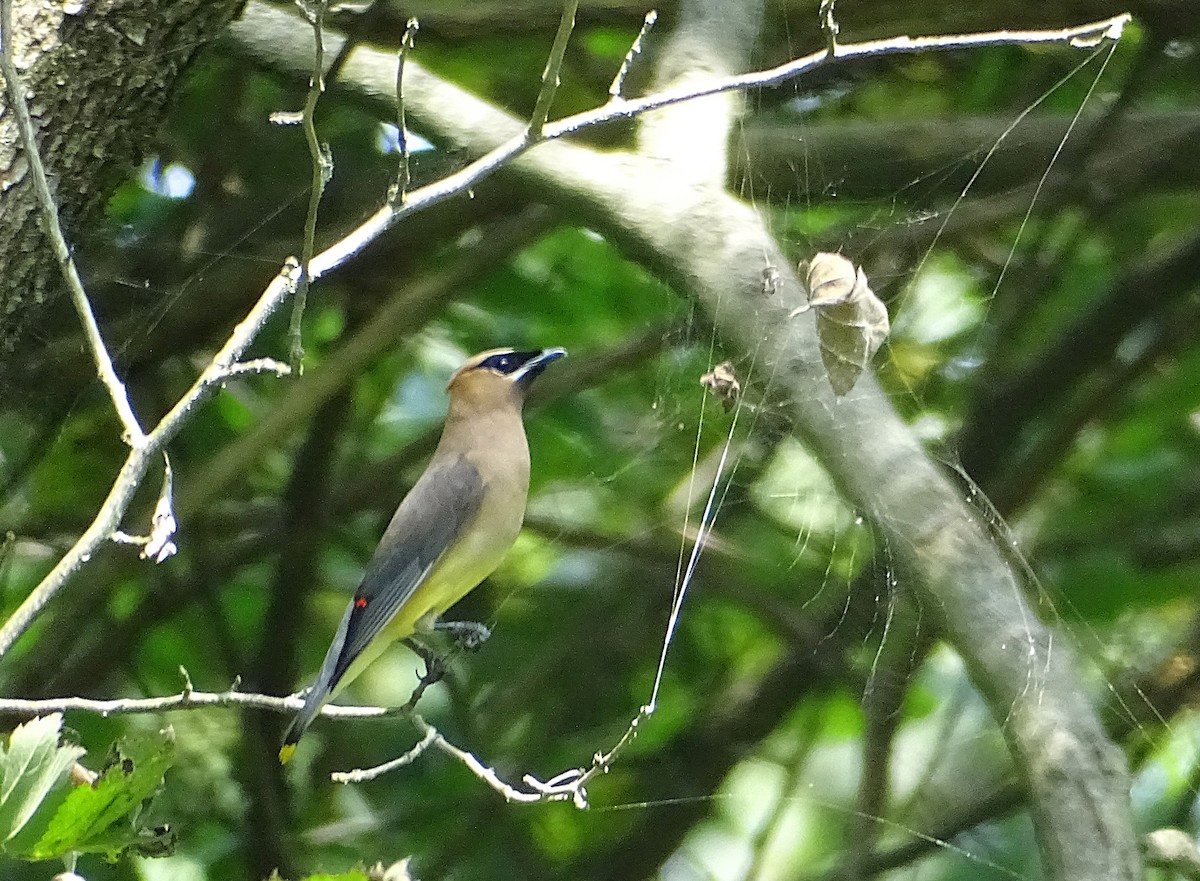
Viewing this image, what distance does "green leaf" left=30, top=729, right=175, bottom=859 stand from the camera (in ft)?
4.20

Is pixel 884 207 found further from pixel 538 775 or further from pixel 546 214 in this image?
pixel 538 775

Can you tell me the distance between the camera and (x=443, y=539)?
2305mm

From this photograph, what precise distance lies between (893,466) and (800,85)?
950 millimetres

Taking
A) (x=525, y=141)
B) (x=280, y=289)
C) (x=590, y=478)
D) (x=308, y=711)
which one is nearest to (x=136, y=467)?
(x=280, y=289)

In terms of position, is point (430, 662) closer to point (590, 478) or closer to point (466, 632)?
point (466, 632)

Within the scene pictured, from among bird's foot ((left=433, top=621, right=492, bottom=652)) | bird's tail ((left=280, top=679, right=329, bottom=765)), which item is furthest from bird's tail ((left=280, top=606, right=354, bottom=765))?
bird's foot ((left=433, top=621, right=492, bottom=652))

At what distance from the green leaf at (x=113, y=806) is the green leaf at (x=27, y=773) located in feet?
0.09

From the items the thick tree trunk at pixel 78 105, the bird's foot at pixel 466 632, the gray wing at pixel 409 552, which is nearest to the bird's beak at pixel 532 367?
the gray wing at pixel 409 552

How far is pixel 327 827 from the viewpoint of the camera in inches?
104

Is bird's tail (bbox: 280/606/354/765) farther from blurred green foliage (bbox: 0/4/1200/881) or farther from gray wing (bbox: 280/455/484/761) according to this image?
blurred green foliage (bbox: 0/4/1200/881)

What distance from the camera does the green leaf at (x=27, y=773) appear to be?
1.26 m

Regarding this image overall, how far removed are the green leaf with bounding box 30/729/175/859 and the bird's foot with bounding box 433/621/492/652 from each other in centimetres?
105

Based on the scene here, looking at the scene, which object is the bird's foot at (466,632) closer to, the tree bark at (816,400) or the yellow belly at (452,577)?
the yellow belly at (452,577)

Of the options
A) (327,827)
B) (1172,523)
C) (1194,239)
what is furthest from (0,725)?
(1194,239)
